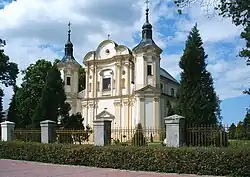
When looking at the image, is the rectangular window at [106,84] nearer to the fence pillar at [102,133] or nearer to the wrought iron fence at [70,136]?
the wrought iron fence at [70,136]

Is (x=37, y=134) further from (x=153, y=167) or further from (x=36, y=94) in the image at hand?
(x=36, y=94)

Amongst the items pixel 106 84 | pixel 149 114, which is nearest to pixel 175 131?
pixel 149 114

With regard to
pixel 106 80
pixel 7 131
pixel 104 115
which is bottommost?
pixel 7 131

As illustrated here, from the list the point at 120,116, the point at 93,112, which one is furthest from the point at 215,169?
the point at 93,112

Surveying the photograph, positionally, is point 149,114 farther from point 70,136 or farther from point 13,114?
point 70,136

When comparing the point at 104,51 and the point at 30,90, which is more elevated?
the point at 104,51

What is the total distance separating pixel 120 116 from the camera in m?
46.5

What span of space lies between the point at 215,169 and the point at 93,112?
122 feet

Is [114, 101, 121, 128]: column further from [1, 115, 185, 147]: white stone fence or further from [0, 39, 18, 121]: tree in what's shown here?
[1, 115, 185, 147]: white stone fence

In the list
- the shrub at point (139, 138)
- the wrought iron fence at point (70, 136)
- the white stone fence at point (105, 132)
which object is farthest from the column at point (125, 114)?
the shrub at point (139, 138)

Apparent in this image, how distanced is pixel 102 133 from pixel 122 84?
30.9 metres

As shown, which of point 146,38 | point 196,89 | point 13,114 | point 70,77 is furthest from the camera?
point 70,77

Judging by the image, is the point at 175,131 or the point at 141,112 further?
the point at 141,112

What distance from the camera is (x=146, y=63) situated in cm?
4488
